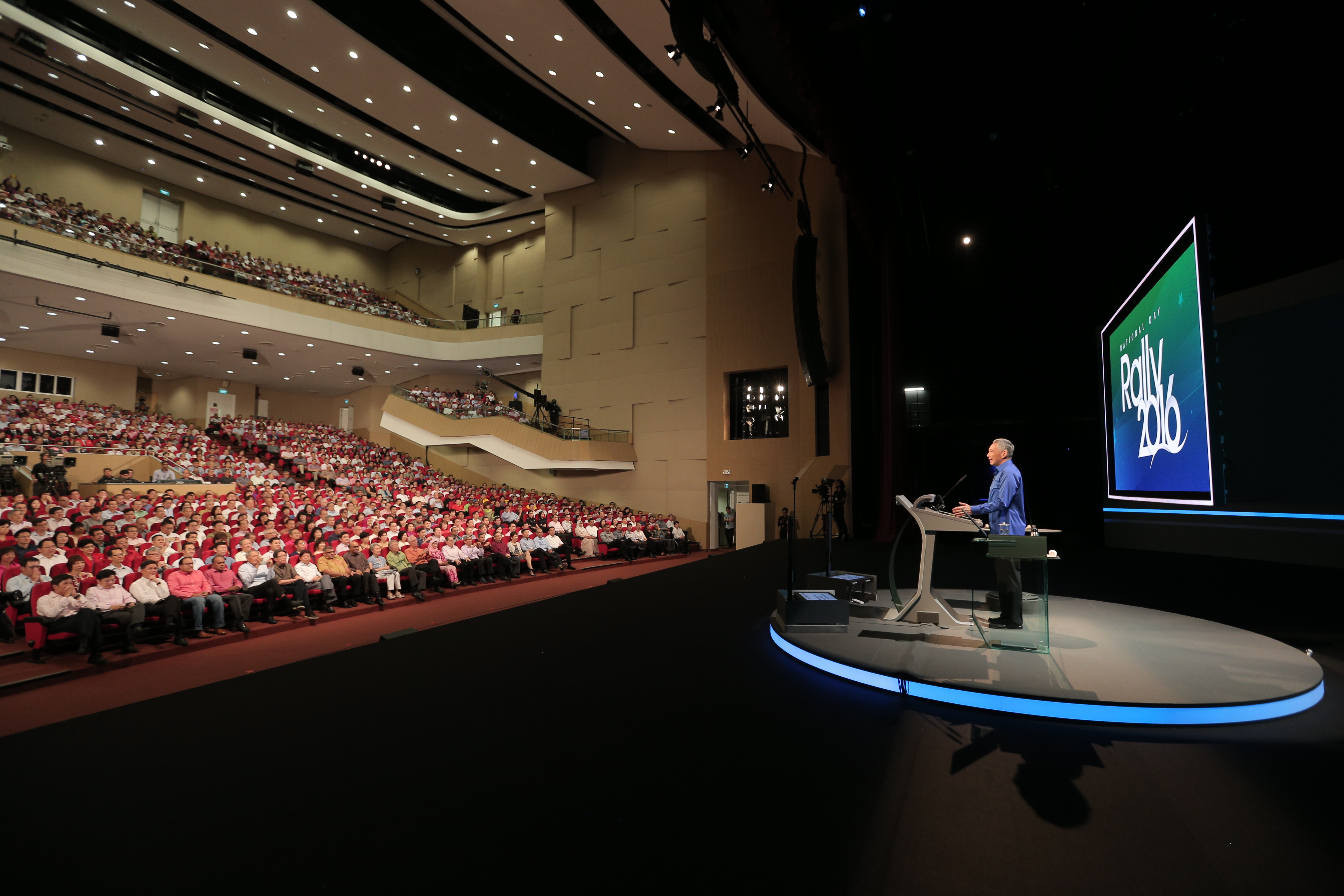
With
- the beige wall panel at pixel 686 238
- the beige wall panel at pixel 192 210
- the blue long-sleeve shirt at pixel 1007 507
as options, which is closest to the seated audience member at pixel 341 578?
the blue long-sleeve shirt at pixel 1007 507

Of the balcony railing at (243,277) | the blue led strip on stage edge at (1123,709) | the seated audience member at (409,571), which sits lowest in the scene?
the seated audience member at (409,571)

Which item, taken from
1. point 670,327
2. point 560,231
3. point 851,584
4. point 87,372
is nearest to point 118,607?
point 851,584

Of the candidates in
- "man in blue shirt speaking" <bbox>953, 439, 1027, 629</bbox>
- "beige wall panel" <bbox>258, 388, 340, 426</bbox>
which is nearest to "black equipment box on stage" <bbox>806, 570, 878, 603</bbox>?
"man in blue shirt speaking" <bbox>953, 439, 1027, 629</bbox>

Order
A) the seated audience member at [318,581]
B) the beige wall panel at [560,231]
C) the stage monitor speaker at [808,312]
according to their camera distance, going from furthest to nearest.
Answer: the beige wall panel at [560,231]
the stage monitor speaker at [808,312]
the seated audience member at [318,581]

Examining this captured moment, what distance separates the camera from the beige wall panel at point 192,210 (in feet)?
55.5

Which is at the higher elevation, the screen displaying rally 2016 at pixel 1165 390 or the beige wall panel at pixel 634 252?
the beige wall panel at pixel 634 252

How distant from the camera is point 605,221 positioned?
60.3 feet

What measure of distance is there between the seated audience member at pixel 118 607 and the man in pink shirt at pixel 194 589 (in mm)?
340

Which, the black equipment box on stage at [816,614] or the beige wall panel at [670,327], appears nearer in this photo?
the black equipment box on stage at [816,614]

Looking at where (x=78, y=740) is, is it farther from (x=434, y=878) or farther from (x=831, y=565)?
(x=831, y=565)

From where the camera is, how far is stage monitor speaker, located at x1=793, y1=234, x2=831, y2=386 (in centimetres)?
1142

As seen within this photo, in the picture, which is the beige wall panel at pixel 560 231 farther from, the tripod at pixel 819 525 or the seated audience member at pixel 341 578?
the seated audience member at pixel 341 578

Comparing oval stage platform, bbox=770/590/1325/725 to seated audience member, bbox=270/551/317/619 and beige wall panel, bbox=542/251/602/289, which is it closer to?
seated audience member, bbox=270/551/317/619

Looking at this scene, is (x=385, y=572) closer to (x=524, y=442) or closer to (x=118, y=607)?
(x=118, y=607)
